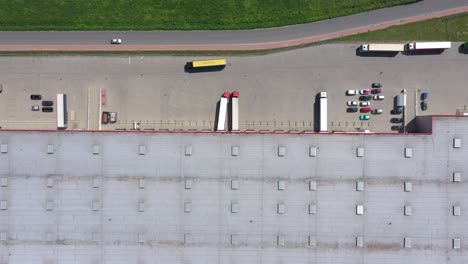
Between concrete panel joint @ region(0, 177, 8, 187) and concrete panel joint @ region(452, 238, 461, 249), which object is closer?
concrete panel joint @ region(452, 238, 461, 249)

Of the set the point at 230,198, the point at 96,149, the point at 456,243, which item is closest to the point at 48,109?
the point at 96,149

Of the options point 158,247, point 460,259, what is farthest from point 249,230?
point 460,259

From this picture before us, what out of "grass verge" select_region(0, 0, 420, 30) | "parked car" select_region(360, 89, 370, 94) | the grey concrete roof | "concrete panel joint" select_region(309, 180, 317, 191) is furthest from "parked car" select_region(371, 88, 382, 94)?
"concrete panel joint" select_region(309, 180, 317, 191)

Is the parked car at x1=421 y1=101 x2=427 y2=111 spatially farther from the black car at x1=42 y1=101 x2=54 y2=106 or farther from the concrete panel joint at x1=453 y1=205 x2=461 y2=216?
the black car at x1=42 y1=101 x2=54 y2=106

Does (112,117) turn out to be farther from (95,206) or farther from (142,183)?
(95,206)

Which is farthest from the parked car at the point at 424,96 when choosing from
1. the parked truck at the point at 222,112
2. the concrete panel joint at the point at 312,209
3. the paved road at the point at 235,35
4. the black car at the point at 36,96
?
the black car at the point at 36,96
